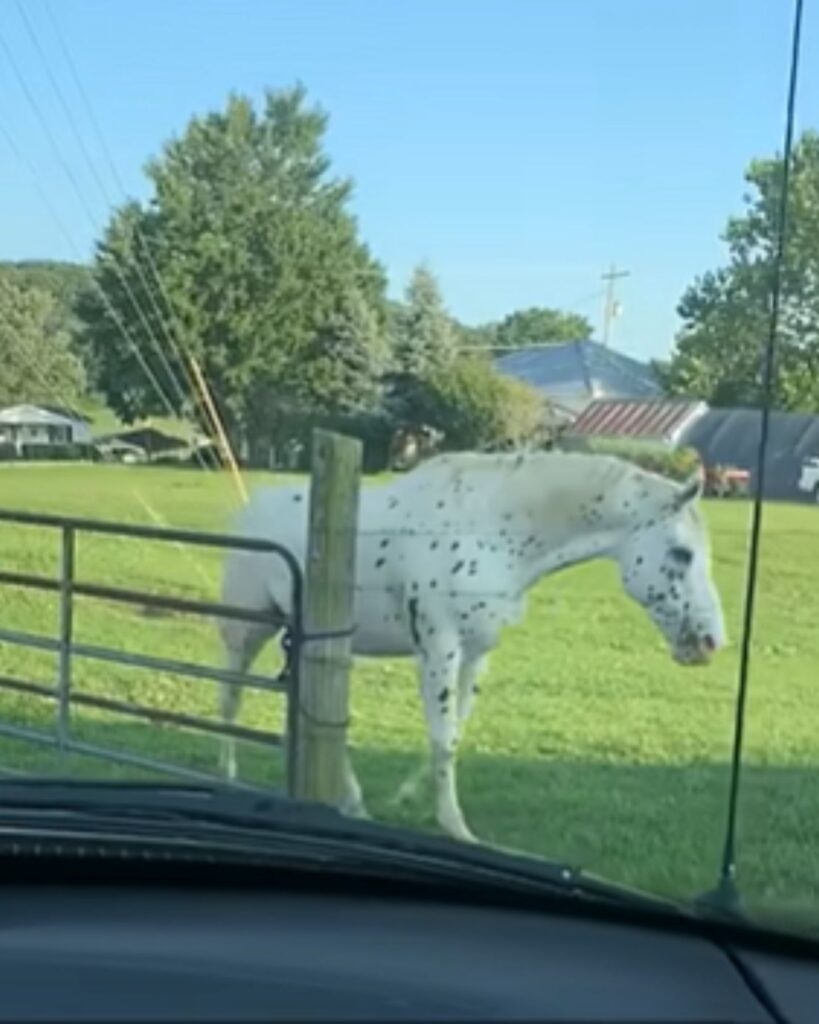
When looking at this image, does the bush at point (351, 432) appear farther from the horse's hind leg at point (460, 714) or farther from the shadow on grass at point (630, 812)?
the shadow on grass at point (630, 812)

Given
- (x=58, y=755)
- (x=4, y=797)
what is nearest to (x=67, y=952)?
(x=4, y=797)

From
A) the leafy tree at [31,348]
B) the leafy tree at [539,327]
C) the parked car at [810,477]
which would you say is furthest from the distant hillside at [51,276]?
the parked car at [810,477]

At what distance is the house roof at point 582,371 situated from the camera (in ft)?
15.0

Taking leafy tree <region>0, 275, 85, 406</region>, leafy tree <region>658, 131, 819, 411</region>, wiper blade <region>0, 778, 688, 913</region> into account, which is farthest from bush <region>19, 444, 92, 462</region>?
wiper blade <region>0, 778, 688, 913</region>

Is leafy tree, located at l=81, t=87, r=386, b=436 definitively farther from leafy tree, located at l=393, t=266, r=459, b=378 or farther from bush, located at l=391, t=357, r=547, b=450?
bush, located at l=391, t=357, r=547, b=450

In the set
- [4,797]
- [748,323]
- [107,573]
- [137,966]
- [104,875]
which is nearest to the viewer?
[137,966]

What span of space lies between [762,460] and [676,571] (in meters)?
0.33

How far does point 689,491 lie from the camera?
4500mm

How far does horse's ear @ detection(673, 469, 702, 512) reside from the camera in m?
4.48

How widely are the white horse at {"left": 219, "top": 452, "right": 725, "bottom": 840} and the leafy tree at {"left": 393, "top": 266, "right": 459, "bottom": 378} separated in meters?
0.24

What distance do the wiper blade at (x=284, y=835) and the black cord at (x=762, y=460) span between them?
2030 millimetres

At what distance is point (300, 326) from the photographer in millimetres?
4453

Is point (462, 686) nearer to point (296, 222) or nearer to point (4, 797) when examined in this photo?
point (296, 222)

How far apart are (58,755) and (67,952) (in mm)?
3139
